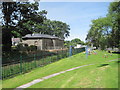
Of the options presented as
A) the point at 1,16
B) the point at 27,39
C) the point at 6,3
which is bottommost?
the point at 27,39

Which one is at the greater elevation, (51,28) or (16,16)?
(51,28)

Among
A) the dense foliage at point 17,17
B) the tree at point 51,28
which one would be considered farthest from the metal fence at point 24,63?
the tree at point 51,28

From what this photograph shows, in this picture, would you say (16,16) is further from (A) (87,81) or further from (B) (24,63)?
(A) (87,81)

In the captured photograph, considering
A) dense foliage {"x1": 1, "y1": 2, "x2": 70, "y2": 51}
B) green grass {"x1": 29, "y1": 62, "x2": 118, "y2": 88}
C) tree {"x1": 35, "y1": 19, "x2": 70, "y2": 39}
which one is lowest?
green grass {"x1": 29, "y1": 62, "x2": 118, "y2": 88}

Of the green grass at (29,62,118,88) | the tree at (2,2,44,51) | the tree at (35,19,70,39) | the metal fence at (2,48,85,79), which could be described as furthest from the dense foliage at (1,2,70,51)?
the tree at (35,19,70,39)

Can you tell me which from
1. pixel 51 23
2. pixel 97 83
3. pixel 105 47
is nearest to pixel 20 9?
pixel 97 83

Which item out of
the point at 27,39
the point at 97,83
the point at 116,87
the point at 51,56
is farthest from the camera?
the point at 27,39

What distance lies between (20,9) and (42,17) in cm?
444

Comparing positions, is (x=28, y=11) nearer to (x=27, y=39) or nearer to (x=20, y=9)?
(x=20, y=9)

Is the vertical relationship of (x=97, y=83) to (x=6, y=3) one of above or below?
below

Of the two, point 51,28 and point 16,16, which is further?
point 51,28

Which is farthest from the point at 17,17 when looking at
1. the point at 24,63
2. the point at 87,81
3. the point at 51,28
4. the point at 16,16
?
the point at 51,28

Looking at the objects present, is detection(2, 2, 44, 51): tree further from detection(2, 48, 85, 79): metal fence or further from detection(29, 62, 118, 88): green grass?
detection(29, 62, 118, 88): green grass

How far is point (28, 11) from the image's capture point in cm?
2491
